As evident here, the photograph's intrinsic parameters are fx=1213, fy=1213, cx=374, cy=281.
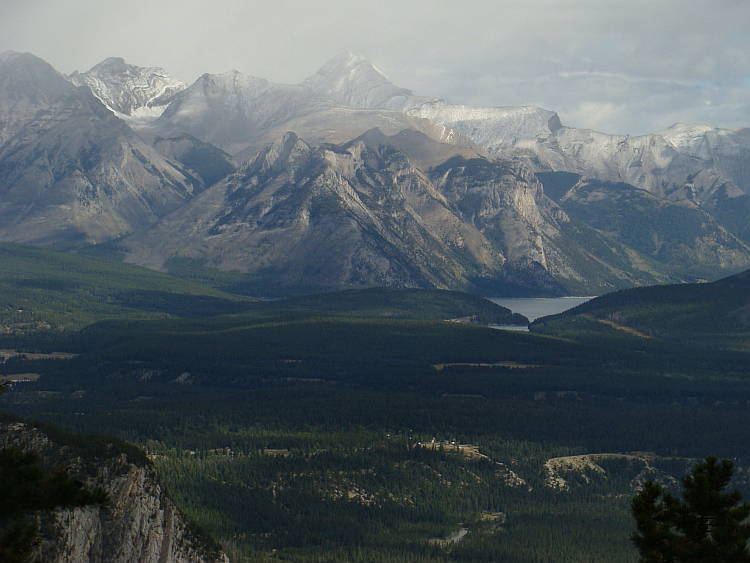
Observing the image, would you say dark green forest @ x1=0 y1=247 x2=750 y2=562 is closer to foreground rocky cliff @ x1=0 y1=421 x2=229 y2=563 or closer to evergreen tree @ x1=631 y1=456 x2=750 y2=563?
foreground rocky cliff @ x1=0 y1=421 x2=229 y2=563

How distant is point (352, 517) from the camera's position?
418 ft

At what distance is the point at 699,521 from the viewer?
51.3 meters

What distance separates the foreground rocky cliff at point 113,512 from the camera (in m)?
81.4

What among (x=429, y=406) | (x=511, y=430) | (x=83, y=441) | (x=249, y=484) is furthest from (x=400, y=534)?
(x=429, y=406)

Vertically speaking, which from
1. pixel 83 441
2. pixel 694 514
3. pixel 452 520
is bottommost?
pixel 452 520

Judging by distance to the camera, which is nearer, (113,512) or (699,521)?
(699,521)

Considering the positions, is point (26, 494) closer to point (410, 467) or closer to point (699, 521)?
point (699, 521)

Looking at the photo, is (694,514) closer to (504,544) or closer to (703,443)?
(504,544)

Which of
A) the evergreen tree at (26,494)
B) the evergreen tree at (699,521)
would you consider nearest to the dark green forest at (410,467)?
the evergreen tree at (26,494)

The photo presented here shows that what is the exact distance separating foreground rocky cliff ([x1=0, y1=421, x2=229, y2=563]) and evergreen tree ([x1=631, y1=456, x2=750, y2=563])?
1670 inches

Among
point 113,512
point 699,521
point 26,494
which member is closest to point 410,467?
point 113,512

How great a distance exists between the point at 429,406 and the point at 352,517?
222 feet

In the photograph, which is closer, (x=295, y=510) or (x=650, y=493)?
(x=650, y=493)

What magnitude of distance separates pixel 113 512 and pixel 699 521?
155 ft
